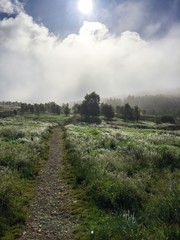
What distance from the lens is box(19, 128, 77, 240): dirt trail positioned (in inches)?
431

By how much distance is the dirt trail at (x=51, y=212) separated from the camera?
1094cm

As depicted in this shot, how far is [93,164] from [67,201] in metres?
5.22

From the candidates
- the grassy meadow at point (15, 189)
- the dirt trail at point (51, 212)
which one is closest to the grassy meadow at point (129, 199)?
the dirt trail at point (51, 212)

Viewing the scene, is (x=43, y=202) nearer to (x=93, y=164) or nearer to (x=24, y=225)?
(x=24, y=225)

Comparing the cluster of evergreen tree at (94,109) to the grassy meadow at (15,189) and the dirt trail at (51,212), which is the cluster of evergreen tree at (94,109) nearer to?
the grassy meadow at (15,189)

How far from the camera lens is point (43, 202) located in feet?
47.2

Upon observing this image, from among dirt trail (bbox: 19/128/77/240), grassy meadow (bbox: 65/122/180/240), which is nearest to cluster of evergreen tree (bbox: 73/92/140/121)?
grassy meadow (bbox: 65/122/180/240)

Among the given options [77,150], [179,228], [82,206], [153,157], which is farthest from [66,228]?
[77,150]

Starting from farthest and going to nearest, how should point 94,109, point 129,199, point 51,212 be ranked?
point 94,109 < point 129,199 < point 51,212

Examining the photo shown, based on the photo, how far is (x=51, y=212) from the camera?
13078 millimetres

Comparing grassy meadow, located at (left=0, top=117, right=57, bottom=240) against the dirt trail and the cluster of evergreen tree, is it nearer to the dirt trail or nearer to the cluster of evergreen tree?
the dirt trail

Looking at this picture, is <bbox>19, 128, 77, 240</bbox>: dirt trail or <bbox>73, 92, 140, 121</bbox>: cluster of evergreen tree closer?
<bbox>19, 128, 77, 240</bbox>: dirt trail

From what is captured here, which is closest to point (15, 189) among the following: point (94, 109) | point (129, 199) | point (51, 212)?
point (51, 212)

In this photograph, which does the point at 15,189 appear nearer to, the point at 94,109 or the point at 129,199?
the point at 129,199
